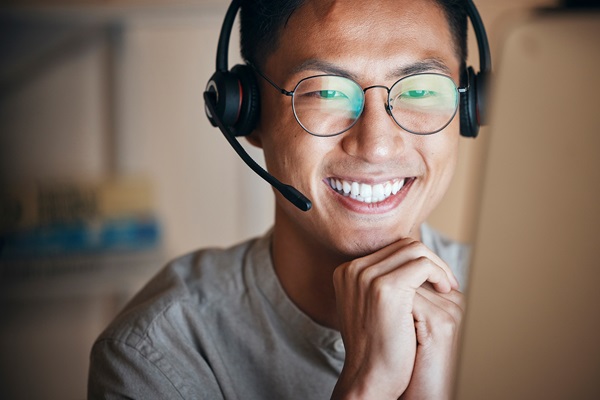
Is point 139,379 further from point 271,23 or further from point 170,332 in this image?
point 271,23

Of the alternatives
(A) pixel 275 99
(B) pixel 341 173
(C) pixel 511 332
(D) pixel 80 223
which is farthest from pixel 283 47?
(D) pixel 80 223

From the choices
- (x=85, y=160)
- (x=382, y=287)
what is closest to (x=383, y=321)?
(x=382, y=287)

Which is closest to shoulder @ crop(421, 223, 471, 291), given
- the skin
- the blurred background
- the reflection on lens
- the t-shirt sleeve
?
the skin

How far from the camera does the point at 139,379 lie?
1.11 meters

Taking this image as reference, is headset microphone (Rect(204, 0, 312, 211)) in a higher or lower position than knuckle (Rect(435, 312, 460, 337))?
higher

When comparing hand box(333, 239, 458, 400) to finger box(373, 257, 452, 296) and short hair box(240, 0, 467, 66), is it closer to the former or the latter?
finger box(373, 257, 452, 296)

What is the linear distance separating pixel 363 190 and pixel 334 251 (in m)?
0.12

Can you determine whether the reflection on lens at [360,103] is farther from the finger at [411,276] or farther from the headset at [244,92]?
the finger at [411,276]

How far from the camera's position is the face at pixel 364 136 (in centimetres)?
103

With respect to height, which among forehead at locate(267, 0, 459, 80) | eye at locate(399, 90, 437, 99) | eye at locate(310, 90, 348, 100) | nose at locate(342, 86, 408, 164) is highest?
forehead at locate(267, 0, 459, 80)

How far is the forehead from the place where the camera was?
1.03 m

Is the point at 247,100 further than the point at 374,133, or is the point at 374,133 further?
the point at 247,100

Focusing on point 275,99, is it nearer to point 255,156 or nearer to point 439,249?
point 439,249

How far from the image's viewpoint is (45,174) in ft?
7.81
